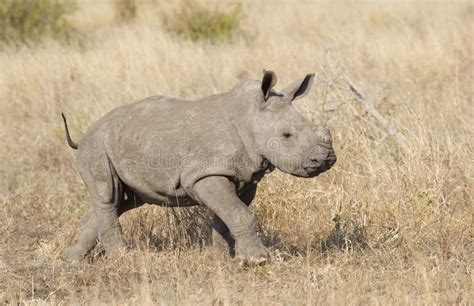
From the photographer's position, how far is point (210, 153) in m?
5.94

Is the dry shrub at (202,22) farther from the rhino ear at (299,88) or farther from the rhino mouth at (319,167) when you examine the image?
the rhino mouth at (319,167)

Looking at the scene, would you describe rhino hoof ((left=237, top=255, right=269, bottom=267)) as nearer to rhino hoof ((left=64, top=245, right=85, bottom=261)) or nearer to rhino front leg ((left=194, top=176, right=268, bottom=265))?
rhino front leg ((left=194, top=176, right=268, bottom=265))

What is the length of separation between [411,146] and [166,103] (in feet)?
8.06

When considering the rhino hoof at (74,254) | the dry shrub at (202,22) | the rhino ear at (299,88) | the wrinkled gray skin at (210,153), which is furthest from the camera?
the dry shrub at (202,22)

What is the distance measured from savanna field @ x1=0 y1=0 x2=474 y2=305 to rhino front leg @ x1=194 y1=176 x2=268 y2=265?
0.66ft

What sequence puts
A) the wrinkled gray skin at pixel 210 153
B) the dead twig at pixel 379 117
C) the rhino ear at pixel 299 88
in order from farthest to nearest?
the dead twig at pixel 379 117 < the rhino ear at pixel 299 88 < the wrinkled gray skin at pixel 210 153

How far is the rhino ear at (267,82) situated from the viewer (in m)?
5.80

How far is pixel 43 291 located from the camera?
5.96 metres

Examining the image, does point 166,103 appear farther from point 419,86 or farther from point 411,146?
point 419,86

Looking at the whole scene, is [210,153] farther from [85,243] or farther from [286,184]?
[286,184]

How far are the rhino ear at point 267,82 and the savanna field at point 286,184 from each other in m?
1.20

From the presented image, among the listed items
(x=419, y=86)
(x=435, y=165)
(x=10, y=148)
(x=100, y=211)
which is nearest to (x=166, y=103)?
(x=100, y=211)

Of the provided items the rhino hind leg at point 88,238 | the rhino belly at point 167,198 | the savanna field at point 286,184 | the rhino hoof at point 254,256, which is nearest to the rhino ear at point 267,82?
the rhino belly at point 167,198

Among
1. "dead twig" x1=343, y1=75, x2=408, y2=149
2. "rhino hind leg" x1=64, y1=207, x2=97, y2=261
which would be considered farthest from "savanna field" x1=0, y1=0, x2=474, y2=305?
"rhino hind leg" x1=64, y1=207, x2=97, y2=261
